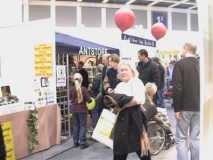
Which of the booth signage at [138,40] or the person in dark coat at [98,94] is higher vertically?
the booth signage at [138,40]

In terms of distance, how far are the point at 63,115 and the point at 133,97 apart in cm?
423

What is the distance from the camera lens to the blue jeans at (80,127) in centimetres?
701

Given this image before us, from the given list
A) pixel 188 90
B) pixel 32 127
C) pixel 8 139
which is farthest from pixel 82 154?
pixel 188 90

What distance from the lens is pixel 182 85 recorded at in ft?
14.5

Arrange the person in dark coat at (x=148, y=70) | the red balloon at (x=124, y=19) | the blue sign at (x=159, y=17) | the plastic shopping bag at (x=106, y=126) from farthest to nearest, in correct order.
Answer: the blue sign at (x=159, y=17), the red balloon at (x=124, y=19), the person in dark coat at (x=148, y=70), the plastic shopping bag at (x=106, y=126)

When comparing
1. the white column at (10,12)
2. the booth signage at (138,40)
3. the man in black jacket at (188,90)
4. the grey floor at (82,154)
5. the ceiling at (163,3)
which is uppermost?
the ceiling at (163,3)

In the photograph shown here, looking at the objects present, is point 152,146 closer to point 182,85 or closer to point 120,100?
point 182,85

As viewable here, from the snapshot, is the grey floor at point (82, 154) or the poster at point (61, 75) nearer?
the grey floor at point (82, 154)

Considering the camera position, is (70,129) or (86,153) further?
(70,129)

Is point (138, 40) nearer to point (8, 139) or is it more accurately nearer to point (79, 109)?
point (79, 109)

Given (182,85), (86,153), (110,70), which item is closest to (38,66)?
(110,70)

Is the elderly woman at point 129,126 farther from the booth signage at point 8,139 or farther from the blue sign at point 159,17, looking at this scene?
the blue sign at point 159,17

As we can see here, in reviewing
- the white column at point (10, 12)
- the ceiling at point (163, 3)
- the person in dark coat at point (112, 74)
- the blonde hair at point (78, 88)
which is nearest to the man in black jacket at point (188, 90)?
the person in dark coat at point (112, 74)

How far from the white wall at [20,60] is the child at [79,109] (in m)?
0.96
